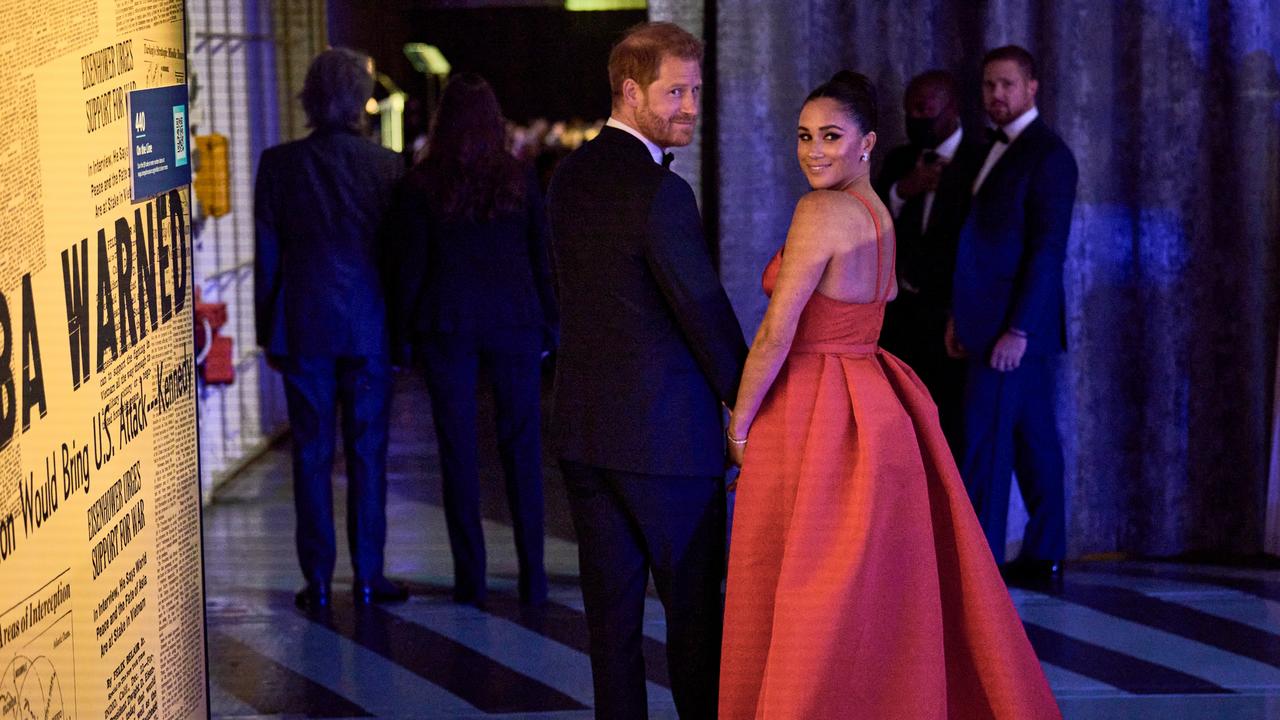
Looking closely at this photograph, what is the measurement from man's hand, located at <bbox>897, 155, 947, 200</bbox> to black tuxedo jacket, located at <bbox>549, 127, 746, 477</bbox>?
226 centimetres

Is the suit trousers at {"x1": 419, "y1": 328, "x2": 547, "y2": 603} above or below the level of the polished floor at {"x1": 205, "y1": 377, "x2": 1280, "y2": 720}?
above

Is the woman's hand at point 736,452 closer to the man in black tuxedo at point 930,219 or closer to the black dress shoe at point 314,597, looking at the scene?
the man in black tuxedo at point 930,219

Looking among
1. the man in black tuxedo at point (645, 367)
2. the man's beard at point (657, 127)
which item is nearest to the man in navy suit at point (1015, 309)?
the man in black tuxedo at point (645, 367)

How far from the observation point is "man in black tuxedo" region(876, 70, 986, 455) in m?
4.89

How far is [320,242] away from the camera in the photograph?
183 inches

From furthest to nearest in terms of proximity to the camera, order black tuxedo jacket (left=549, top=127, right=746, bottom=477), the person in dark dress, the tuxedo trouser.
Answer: the person in dark dress → the tuxedo trouser → black tuxedo jacket (left=549, top=127, right=746, bottom=477)

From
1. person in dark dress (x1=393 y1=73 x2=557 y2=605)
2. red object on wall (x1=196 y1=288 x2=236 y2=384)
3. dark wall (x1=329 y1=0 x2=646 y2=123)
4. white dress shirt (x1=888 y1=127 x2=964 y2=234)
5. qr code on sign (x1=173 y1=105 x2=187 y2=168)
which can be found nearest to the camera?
qr code on sign (x1=173 y1=105 x2=187 y2=168)

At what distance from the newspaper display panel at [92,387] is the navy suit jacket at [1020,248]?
271cm

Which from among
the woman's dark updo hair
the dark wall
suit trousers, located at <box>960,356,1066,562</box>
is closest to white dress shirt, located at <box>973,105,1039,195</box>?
suit trousers, located at <box>960,356,1066,562</box>

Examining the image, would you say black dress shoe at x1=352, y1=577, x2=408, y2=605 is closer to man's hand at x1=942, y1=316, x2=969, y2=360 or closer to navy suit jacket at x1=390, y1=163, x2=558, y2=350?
navy suit jacket at x1=390, y1=163, x2=558, y2=350

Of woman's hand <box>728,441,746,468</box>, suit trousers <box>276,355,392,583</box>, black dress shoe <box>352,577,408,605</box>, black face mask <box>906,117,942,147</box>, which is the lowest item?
black dress shoe <box>352,577,408,605</box>

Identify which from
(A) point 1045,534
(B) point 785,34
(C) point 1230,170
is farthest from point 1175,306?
(B) point 785,34

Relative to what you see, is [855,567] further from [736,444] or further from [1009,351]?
[1009,351]

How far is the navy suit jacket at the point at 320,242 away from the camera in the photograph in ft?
15.1
